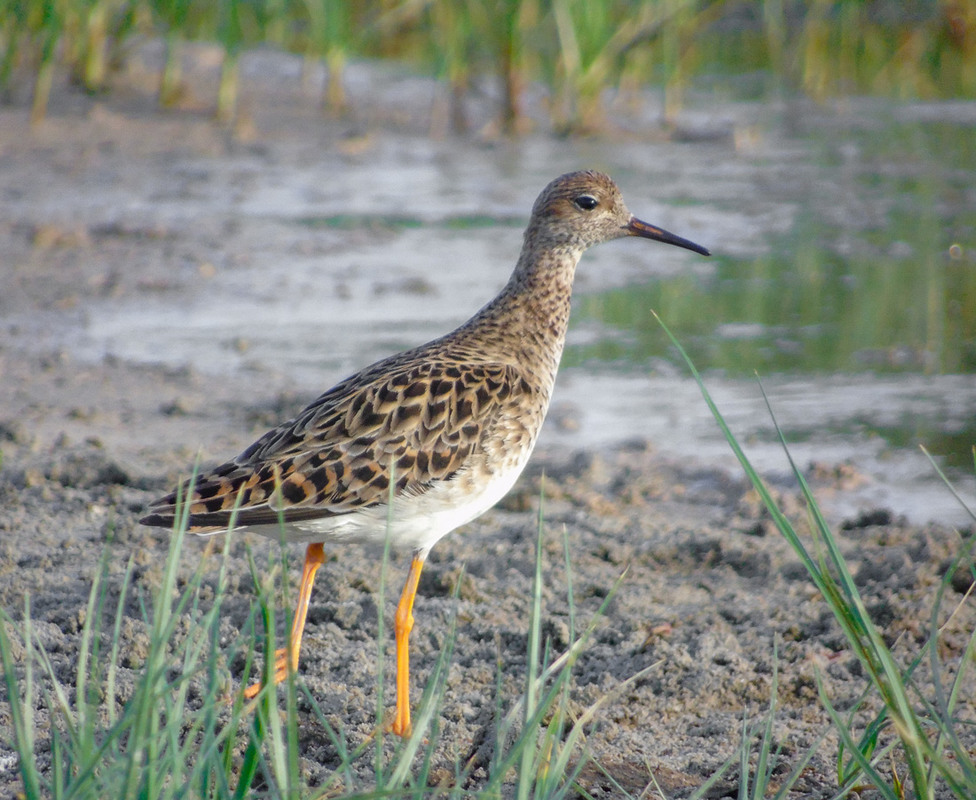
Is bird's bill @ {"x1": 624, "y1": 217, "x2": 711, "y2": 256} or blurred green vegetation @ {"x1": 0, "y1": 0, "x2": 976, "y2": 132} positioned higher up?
blurred green vegetation @ {"x1": 0, "y1": 0, "x2": 976, "y2": 132}

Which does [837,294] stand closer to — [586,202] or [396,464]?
[586,202]

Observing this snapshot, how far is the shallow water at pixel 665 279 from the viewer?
6801 millimetres

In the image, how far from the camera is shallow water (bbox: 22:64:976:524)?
22.3 feet

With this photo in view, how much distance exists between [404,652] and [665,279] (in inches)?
234

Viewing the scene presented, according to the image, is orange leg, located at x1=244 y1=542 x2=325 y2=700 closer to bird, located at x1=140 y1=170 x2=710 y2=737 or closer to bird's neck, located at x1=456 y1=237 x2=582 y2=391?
bird, located at x1=140 y1=170 x2=710 y2=737

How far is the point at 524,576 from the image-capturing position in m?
4.80

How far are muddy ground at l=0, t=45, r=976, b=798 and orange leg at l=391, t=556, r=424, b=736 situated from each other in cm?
10

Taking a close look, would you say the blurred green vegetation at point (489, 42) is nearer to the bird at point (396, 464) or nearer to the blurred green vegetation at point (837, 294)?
the blurred green vegetation at point (837, 294)

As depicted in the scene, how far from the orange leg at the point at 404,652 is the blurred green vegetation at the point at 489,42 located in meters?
8.23

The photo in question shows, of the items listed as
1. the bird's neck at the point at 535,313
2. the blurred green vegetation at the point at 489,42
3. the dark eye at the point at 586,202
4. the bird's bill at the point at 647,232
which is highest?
the blurred green vegetation at the point at 489,42

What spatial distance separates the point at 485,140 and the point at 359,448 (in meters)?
9.59

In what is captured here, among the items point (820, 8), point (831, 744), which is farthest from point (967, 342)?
point (820, 8)

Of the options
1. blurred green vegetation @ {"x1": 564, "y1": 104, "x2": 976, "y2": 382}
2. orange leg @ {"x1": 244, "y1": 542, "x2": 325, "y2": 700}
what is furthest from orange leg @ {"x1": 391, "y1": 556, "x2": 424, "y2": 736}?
blurred green vegetation @ {"x1": 564, "y1": 104, "x2": 976, "y2": 382}

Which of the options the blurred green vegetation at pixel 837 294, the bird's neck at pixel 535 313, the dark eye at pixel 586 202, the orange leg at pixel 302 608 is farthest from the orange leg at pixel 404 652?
the blurred green vegetation at pixel 837 294
